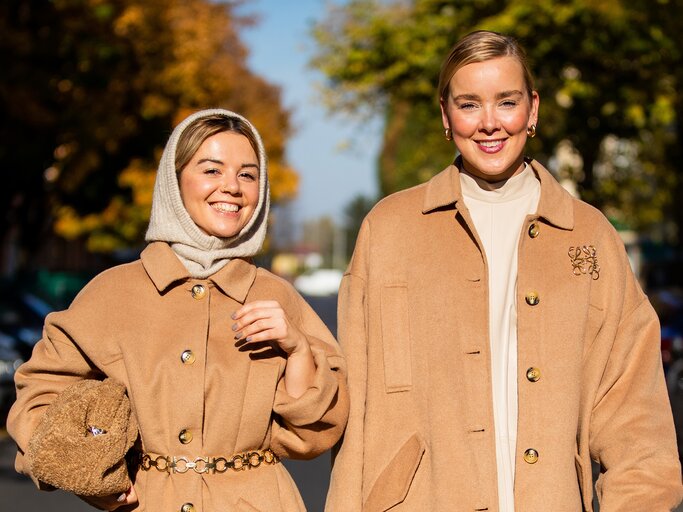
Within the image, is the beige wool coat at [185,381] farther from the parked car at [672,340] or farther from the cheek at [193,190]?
the parked car at [672,340]

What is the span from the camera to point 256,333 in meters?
3.57

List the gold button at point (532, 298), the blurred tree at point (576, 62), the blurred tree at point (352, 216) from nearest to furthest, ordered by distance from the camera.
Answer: the gold button at point (532, 298)
the blurred tree at point (576, 62)
the blurred tree at point (352, 216)

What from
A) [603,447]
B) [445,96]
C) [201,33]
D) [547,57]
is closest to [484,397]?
[603,447]

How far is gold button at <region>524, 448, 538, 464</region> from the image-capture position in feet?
11.6

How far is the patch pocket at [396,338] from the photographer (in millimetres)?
3705

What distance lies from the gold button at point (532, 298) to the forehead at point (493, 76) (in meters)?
0.63

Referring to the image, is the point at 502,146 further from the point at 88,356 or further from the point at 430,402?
the point at 88,356

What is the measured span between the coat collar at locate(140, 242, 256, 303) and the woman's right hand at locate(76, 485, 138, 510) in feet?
2.08

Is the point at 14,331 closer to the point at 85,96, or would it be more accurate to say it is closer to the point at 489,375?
the point at 489,375

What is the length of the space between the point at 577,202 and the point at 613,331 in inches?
17.6

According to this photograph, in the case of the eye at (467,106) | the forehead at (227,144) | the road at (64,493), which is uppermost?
the eye at (467,106)

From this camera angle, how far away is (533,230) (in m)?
3.76

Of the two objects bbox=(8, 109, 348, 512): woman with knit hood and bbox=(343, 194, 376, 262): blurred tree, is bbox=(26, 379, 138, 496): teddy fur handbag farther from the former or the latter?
bbox=(343, 194, 376, 262): blurred tree

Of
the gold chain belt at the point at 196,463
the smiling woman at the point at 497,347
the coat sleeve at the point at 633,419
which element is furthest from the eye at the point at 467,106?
→ the gold chain belt at the point at 196,463
